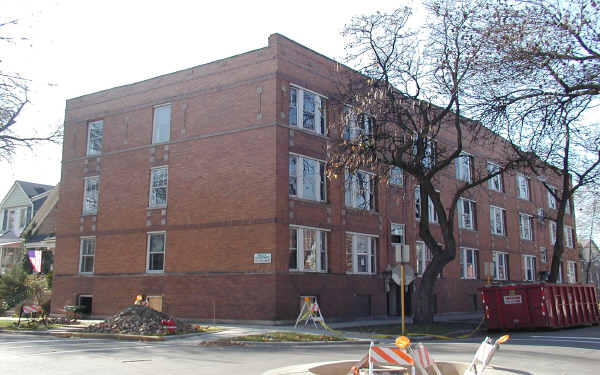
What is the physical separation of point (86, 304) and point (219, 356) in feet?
59.5

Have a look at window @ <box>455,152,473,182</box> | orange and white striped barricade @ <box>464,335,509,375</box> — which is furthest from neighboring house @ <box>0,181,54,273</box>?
orange and white striped barricade @ <box>464,335,509,375</box>

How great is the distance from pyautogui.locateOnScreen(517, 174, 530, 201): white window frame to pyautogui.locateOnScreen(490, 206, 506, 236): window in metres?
4.16

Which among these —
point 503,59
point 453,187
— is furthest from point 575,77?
point 453,187

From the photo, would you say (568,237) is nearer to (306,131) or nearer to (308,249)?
(308,249)

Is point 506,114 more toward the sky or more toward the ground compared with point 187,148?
more toward the ground

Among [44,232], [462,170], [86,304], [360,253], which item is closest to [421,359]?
[360,253]

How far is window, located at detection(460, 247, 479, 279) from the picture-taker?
34784 millimetres

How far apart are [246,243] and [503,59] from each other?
13184 mm

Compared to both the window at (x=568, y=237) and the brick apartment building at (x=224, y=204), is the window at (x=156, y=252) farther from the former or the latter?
the window at (x=568, y=237)

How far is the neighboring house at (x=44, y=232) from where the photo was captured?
126 feet

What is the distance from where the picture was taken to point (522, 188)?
145ft

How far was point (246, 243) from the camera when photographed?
2305 centimetres

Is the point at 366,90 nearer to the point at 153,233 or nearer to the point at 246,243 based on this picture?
the point at 246,243

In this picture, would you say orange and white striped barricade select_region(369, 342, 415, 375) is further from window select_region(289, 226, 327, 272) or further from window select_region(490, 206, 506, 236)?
window select_region(490, 206, 506, 236)
